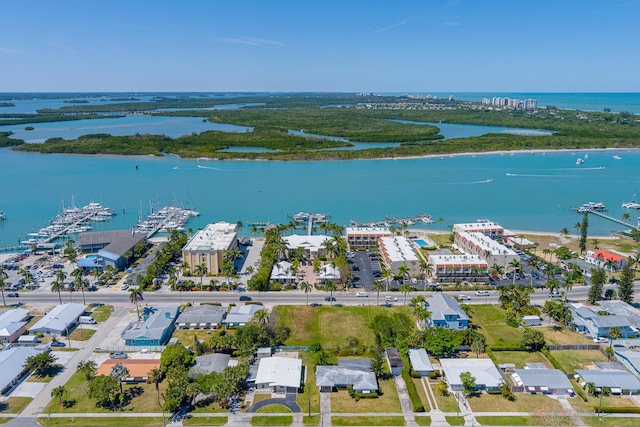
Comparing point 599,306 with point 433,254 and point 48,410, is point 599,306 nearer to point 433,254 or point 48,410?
point 433,254

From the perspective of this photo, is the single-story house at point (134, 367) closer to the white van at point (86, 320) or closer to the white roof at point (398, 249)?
the white van at point (86, 320)

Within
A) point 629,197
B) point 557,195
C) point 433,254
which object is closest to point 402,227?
point 433,254

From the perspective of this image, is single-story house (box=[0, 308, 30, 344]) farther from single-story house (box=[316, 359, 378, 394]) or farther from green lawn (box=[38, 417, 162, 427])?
single-story house (box=[316, 359, 378, 394])

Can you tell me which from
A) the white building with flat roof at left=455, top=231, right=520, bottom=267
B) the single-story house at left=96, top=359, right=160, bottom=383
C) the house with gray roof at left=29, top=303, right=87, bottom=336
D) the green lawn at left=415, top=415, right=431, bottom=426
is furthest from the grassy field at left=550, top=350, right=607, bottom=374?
the house with gray roof at left=29, top=303, right=87, bottom=336

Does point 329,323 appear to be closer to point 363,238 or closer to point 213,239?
point 213,239

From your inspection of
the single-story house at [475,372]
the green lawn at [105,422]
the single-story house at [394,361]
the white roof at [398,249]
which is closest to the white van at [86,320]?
the green lawn at [105,422]

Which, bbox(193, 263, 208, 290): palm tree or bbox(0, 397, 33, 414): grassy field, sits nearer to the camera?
bbox(0, 397, 33, 414): grassy field
